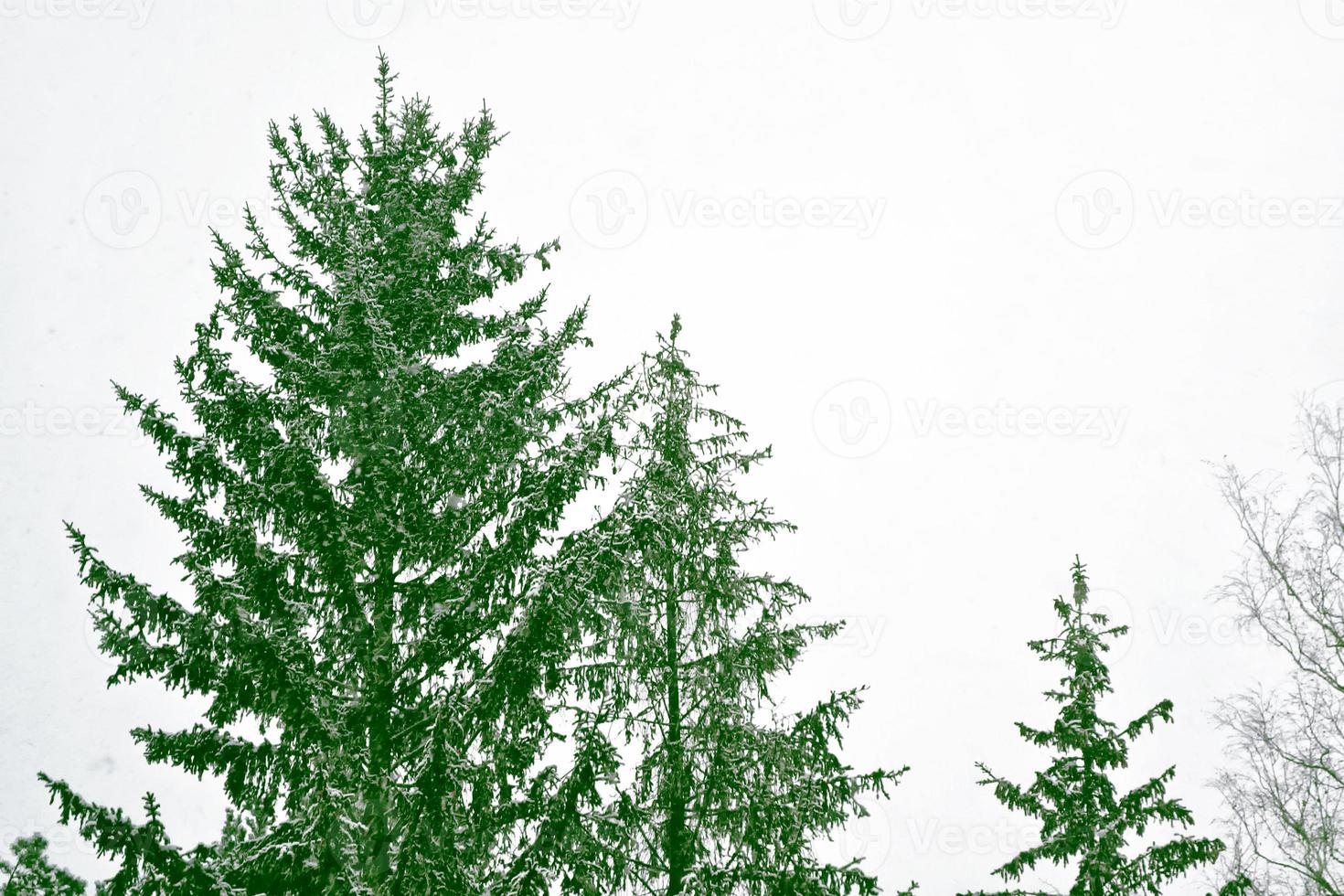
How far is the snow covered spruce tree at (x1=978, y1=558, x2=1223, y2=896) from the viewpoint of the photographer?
10867mm

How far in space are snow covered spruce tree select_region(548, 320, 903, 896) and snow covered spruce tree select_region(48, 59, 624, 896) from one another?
922mm

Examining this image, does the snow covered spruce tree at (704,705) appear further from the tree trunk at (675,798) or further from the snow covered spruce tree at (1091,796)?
the snow covered spruce tree at (1091,796)

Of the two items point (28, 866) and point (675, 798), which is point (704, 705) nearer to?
point (675, 798)

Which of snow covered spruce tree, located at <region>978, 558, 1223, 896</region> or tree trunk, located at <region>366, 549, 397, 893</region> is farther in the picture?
snow covered spruce tree, located at <region>978, 558, 1223, 896</region>

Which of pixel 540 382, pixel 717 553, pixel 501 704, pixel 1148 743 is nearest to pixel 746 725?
pixel 717 553

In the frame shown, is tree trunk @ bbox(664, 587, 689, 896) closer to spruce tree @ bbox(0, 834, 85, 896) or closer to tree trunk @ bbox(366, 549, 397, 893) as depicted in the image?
tree trunk @ bbox(366, 549, 397, 893)

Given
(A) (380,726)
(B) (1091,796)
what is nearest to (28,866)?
(A) (380,726)

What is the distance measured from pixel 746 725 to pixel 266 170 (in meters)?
8.11

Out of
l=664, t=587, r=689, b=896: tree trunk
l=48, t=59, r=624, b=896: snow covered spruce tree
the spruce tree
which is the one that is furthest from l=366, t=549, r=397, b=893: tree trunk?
the spruce tree

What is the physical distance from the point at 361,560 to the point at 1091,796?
974 cm

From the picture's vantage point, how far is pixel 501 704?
7062mm

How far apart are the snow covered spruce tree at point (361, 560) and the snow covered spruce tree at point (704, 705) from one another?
92 centimetres

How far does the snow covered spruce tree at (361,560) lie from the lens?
21.6 feet

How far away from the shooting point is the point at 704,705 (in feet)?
33.2
